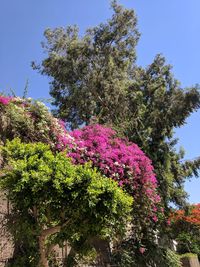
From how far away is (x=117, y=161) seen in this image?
383 inches

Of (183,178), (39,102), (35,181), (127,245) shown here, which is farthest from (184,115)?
(35,181)

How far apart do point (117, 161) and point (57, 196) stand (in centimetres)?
427

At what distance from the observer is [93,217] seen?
→ 5.86 meters

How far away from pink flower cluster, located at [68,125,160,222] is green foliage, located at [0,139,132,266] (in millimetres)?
3245

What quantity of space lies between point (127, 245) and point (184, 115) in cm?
583

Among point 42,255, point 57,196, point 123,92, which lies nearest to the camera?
point 57,196

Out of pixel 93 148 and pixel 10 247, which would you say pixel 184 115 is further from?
pixel 10 247

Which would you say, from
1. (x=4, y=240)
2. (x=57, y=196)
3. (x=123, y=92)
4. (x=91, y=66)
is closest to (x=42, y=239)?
(x=57, y=196)

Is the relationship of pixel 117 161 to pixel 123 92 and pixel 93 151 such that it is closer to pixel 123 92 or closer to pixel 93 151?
pixel 93 151

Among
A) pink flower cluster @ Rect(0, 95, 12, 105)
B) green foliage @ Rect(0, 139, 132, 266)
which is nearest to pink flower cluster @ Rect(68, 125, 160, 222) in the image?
pink flower cluster @ Rect(0, 95, 12, 105)

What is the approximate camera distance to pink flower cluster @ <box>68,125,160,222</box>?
9.50 meters

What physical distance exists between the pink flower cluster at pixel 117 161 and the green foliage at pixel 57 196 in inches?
128

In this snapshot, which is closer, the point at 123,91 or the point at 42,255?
the point at 42,255

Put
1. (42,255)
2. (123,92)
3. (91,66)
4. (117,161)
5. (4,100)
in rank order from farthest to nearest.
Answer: (91,66), (123,92), (117,161), (4,100), (42,255)
